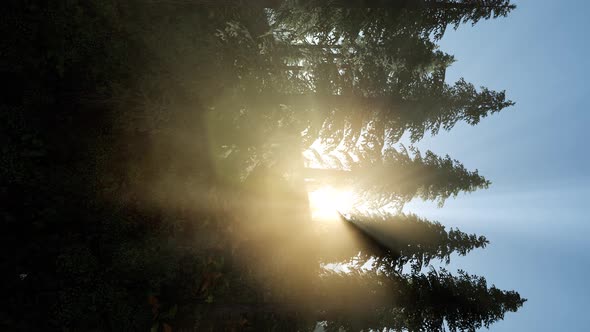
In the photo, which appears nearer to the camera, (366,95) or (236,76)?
(236,76)

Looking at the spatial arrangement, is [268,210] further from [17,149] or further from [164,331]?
[17,149]

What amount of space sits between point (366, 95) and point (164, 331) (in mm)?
11359

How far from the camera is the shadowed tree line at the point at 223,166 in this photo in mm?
8070

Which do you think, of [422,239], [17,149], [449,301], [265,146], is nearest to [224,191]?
[265,146]

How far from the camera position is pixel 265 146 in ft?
38.4

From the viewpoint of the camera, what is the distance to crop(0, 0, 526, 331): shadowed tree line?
8.07 m

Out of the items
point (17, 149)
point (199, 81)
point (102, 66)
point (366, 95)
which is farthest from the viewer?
point (366, 95)

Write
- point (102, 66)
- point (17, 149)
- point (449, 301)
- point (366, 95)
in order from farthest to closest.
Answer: point (366, 95), point (449, 301), point (102, 66), point (17, 149)

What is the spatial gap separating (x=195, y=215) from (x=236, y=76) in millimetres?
4957

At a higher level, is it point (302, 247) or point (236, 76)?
point (236, 76)

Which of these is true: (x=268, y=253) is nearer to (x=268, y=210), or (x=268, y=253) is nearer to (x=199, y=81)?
(x=268, y=210)

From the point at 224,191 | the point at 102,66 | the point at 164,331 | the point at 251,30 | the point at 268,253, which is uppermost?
the point at 251,30

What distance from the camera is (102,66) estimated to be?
8.87 meters

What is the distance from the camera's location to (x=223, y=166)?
452 inches
